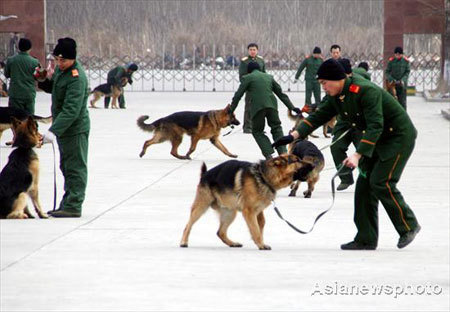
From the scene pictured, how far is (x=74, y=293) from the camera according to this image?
8.09 m

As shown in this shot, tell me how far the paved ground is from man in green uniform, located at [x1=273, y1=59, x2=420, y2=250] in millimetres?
286

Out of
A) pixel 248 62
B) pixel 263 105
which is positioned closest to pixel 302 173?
pixel 263 105

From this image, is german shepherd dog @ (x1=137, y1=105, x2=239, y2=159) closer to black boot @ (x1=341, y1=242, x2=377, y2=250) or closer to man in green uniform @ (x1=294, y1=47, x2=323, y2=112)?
black boot @ (x1=341, y1=242, x2=377, y2=250)

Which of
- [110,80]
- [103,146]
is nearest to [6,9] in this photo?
[110,80]

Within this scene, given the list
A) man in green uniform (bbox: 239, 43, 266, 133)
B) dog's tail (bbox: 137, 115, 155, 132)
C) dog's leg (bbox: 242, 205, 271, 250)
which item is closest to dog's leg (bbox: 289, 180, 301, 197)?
dog's leg (bbox: 242, 205, 271, 250)

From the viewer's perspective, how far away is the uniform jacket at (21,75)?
19922 mm

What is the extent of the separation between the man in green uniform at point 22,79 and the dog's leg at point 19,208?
8.31 meters

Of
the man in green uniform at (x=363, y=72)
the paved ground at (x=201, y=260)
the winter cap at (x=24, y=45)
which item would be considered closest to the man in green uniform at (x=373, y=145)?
the paved ground at (x=201, y=260)

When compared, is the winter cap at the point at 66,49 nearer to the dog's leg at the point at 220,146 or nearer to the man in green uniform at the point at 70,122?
the man in green uniform at the point at 70,122

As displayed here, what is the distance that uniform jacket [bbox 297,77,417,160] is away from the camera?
950 cm

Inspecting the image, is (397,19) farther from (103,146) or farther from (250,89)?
(250,89)

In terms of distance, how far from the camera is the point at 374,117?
9508 mm

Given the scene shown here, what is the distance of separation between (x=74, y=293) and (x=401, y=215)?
3.05 metres

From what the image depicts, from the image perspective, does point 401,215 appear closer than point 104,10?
Yes
